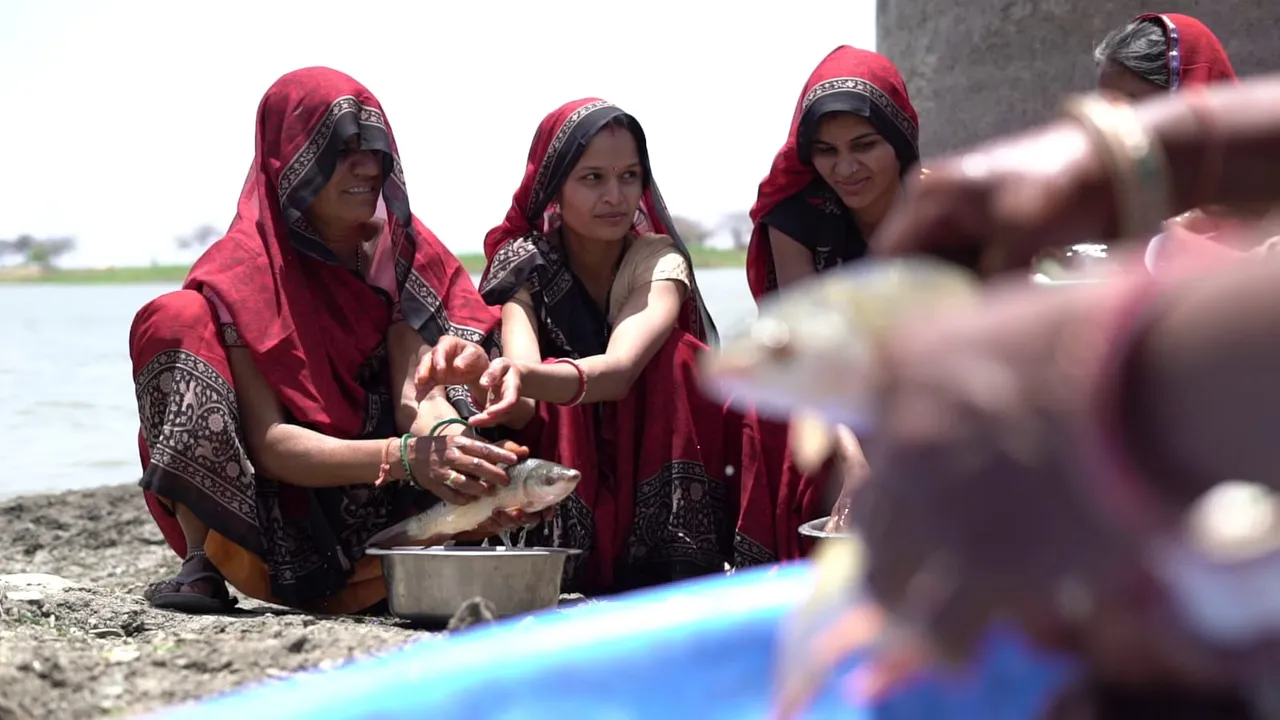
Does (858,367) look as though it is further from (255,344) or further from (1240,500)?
(255,344)

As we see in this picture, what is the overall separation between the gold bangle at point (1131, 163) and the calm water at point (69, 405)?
76.1 inches

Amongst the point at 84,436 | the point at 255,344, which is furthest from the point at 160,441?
the point at 84,436

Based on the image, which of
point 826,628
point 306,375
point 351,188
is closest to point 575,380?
point 306,375

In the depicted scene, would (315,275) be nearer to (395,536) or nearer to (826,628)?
(395,536)

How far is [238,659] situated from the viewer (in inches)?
102

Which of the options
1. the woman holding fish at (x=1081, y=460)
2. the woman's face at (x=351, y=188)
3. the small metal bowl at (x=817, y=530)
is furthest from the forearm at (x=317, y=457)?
the woman holding fish at (x=1081, y=460)

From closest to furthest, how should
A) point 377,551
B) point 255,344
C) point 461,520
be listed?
point 377,551
point 461,520
point 255,344

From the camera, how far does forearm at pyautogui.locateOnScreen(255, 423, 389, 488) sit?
375 centimetres

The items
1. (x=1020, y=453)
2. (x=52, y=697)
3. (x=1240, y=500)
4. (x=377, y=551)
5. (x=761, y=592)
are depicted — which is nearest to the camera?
(x=1020, y=453)

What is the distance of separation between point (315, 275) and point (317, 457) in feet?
2.21

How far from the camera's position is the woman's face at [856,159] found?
164 inches

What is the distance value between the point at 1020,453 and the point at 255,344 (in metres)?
3.17

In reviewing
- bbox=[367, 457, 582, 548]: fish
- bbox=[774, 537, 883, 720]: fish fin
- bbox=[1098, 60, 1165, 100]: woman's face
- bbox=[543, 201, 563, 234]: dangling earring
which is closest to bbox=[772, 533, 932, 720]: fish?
bbox=[774, 537, 883, 720]: fish fin

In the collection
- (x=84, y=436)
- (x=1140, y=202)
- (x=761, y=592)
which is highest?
(x=1140, y=202)
